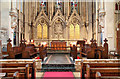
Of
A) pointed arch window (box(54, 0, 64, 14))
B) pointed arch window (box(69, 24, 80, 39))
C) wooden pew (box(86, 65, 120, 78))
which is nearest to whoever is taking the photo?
wooden pew (box(86, 65, 120, 78))

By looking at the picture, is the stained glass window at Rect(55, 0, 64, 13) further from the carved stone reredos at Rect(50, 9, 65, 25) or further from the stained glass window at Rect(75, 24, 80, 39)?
the stained glass window at Rect(75, 24, 80, 39)

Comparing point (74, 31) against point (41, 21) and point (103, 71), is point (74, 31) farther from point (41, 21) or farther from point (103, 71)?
point (103, 71)

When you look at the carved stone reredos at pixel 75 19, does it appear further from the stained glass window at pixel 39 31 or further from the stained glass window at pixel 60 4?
the stained glass window at pixel 39 31

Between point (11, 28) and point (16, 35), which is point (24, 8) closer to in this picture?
point (16, 35)

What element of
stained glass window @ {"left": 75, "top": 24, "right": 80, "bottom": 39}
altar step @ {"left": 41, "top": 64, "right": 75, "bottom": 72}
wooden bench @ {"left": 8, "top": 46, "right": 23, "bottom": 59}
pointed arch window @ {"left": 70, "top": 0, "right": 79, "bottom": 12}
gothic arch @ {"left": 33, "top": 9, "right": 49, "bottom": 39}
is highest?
pointed arch window @ {"left": 70, "top": 0, "right": 79, "bottom": 12}

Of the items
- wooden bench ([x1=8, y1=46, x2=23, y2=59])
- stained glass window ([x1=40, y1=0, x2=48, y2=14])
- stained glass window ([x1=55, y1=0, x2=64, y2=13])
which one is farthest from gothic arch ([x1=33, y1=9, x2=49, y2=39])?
wooden bench ([x1=8, y1=46, x2=23, y2=59])

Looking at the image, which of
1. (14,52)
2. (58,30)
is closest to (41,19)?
(58,30)

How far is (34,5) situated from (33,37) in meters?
4.11

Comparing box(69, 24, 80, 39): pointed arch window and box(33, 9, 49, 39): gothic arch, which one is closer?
box(33, 9, 49, 39): gothic arch

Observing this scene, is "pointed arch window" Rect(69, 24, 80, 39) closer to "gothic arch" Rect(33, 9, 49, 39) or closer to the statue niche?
the statue niche

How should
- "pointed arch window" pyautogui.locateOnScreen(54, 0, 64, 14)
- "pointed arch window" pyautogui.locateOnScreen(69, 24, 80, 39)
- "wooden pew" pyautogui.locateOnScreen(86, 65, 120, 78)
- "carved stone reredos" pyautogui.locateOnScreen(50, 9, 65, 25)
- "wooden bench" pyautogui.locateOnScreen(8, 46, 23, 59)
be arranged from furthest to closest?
"pointed arch window" pyautogui.locateOnScreen(54, 0, 64, 14)
"pointed arch window" pyautogui.locateOnScreen(69, 24, 80, 39)
"carved stone reredos" pyautogui.locateOnScreen(50, 9, 65, 25)
"wooden bench" pyautogui.locateOnScreen(8, 46, 23, 59)
"wooden pew" pyautogui.locateOnScreen(86, 65, 120, 78)

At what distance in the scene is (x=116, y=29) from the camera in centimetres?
1058

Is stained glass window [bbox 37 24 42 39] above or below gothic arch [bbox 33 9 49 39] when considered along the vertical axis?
below

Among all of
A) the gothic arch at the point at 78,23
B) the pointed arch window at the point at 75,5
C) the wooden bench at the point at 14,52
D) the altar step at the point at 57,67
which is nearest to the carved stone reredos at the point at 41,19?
the gothic arch at the point at 78,23
